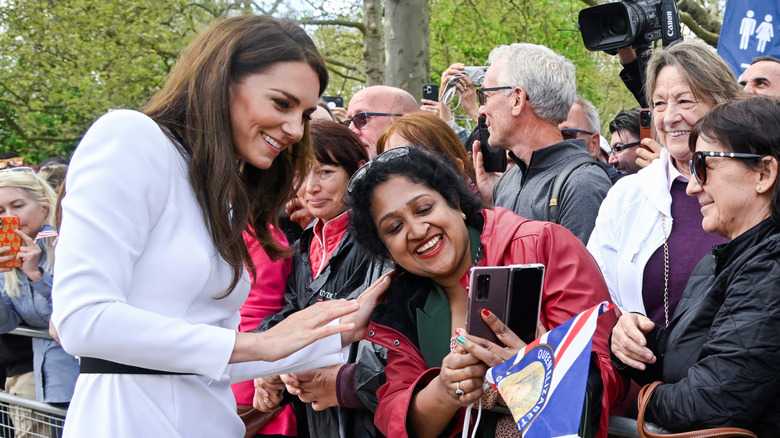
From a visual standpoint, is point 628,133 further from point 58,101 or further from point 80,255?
point 58,101

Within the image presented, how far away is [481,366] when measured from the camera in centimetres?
229

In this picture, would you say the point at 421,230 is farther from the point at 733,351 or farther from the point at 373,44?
the point at 373,44

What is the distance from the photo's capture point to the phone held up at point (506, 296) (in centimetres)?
220

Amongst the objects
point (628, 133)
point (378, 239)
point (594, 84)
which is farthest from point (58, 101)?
point (378, 239)

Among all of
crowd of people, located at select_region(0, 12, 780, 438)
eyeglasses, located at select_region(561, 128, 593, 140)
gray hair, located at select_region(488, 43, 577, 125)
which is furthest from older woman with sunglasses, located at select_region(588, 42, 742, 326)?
eyeglasses, located at select_region(561, 128, 593, 140)

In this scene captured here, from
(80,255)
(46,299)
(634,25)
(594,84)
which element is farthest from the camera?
(594,84)

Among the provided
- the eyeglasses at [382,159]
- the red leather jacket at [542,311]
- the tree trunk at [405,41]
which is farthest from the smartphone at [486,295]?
the tree trunk at [405,41]

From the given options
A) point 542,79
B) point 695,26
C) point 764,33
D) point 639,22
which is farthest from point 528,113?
point 695,26

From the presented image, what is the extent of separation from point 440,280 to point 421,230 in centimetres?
20

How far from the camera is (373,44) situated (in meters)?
12.5

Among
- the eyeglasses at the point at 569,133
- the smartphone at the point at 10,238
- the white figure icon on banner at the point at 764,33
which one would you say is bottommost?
the smartphone at the point at 10,238

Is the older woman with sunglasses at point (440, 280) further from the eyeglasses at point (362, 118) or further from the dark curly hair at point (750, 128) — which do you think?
the eyeglasses at point (362, 118)

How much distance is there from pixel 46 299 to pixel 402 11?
5.74 metres

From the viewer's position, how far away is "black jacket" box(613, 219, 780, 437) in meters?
2.03
